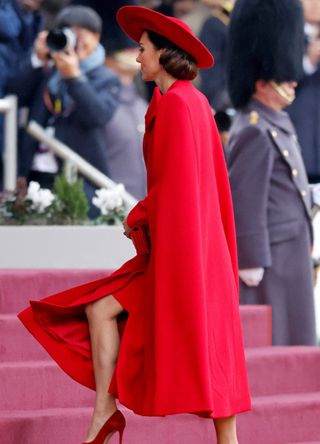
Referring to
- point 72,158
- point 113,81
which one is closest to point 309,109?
point 113,81

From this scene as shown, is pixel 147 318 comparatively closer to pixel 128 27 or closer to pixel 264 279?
pixel 128 27

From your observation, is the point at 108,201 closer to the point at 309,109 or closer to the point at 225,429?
the point at 309,109

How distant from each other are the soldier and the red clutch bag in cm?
302

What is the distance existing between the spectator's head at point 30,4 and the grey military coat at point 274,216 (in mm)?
1730

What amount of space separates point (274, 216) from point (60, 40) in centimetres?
173

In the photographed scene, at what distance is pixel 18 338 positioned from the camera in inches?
323

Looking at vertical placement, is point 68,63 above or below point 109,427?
above

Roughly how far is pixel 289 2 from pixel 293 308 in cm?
191

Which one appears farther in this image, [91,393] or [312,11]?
[312,11]

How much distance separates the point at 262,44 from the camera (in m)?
10.4

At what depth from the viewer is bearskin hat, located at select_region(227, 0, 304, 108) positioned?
1023cm

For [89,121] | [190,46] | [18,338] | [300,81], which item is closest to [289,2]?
[300,81]

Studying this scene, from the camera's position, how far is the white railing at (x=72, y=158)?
1024 cm

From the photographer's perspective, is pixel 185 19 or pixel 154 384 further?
pixel 185 19
